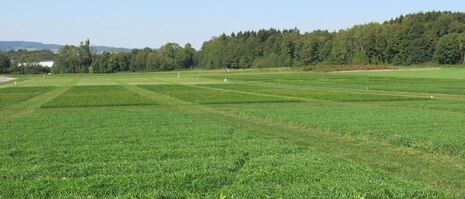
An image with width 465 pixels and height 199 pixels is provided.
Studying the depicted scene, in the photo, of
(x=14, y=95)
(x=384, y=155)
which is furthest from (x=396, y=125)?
(x=14, y=95)

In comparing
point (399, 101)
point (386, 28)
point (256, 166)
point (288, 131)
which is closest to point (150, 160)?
point (256, 166)

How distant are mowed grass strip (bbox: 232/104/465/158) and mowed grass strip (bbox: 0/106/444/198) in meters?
5.03

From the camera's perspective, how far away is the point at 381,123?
27.2 m

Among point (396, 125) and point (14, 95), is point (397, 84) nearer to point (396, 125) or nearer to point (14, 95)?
point (396, 125)

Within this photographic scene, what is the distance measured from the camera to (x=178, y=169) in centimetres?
1445

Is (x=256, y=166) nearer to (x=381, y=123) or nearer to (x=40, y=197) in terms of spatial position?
(x=40, y=197)

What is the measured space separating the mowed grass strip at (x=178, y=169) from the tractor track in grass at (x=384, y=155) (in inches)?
51.6

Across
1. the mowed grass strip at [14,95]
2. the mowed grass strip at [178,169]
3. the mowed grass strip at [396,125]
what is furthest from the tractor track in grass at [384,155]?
the mowed grass strip at [14,95]

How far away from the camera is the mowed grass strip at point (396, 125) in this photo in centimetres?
1998

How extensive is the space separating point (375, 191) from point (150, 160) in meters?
7.51

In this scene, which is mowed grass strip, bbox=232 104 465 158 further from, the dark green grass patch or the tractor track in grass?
the dark green grass patch

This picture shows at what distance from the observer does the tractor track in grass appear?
14746mm

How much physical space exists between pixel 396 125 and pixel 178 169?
15.7 meters

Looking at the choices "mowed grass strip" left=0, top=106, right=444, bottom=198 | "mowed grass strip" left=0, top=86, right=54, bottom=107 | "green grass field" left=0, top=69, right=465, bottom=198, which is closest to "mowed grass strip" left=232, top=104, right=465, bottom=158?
"green grass field" left=0, top=69, right=465, bottom=198
